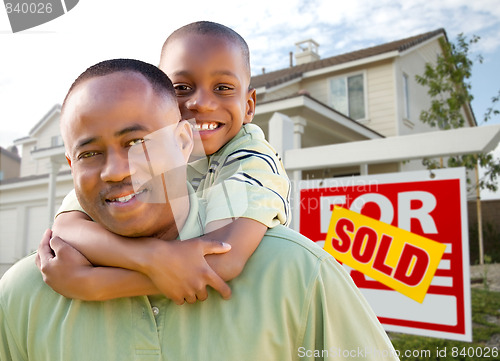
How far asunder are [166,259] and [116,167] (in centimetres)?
28

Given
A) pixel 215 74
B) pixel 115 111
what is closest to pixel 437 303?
pixel 215 74

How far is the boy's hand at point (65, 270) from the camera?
4.05ft

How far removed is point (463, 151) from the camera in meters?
3.51

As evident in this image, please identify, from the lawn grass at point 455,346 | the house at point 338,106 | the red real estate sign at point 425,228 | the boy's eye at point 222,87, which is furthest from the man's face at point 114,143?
the house at point 338,106

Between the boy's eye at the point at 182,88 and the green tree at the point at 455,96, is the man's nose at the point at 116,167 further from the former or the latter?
the green tree at the point at 455,96

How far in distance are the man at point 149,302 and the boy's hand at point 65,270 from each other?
0.07m

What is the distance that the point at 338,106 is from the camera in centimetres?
1323

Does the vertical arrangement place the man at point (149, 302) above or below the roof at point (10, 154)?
below

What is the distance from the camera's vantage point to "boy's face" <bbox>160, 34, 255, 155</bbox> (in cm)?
181

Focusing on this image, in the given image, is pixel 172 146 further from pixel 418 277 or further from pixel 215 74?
pixel 418 277

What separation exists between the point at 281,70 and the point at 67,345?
17100 millimetres

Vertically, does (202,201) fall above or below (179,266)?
above

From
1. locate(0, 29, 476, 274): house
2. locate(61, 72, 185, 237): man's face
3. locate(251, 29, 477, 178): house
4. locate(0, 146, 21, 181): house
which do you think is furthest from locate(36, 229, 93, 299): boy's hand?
locate(0, 146, 21, 181): house

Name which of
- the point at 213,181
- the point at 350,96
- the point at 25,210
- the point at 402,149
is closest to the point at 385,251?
the point at 402,149
